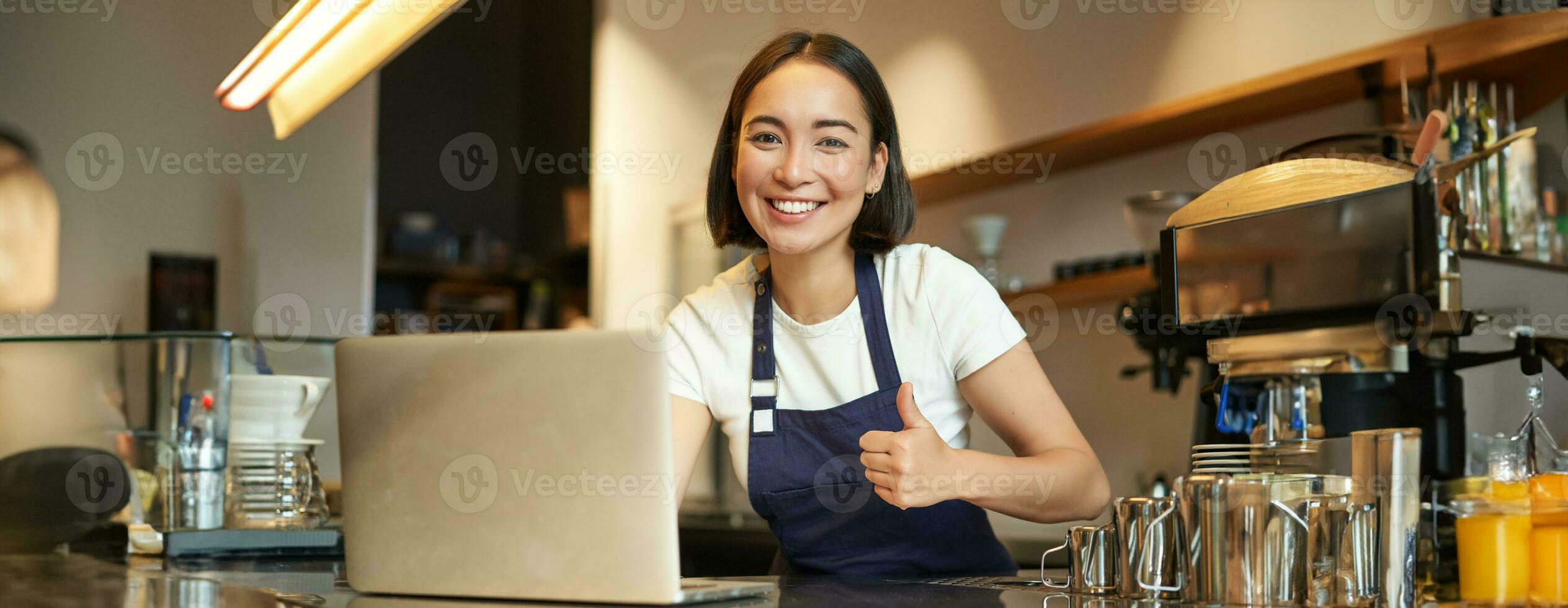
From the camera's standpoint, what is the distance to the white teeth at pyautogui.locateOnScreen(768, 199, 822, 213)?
135 cm

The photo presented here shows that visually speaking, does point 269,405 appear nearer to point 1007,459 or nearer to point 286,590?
point 286,590

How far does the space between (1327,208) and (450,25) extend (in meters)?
4.82

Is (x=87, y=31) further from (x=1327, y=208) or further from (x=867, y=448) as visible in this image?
(x=1327, y=208)

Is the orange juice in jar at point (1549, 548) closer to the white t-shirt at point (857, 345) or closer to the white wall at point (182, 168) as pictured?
the white t-shirt at point (857, 345)

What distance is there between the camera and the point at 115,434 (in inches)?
65.7

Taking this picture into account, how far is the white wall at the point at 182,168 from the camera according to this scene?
3031mm

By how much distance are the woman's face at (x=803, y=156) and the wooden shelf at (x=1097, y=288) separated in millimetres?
1431

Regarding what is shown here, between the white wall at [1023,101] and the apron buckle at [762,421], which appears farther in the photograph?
the white wall at [1023,101]

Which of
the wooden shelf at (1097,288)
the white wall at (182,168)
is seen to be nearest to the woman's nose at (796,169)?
the wooden shelf at (1097,288)

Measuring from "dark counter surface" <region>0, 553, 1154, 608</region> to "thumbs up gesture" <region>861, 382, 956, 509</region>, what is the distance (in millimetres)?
86

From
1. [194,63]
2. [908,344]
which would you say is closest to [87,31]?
[194,63]

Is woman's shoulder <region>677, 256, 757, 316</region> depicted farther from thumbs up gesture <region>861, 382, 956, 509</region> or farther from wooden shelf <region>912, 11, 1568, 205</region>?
wooden shelf <region>912, 11, 1568, 205</region>

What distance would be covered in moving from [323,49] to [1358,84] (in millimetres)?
1956

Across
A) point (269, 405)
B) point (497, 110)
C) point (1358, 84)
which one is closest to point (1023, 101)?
point (1358, 84)
